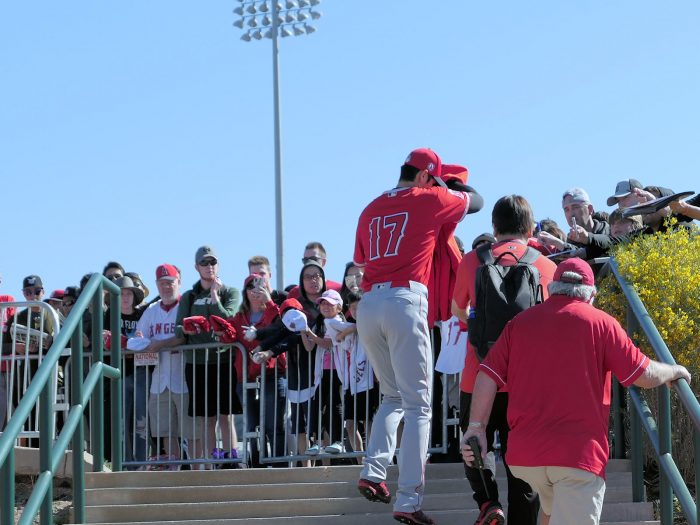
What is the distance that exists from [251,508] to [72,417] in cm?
127

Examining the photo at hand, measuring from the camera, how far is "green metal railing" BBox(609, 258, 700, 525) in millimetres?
6008

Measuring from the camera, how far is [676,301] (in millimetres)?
7766

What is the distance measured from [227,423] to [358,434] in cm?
131

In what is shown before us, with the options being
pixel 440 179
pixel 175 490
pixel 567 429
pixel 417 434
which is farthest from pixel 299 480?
pixel 567 429

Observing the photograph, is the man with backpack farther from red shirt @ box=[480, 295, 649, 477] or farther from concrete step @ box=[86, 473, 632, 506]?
concrete step @ box=[86, 473, 632, 506]

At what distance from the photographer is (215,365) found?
1039 centimetres

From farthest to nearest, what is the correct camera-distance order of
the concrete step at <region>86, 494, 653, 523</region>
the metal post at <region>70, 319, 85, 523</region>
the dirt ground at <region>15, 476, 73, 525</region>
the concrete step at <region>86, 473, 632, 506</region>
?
the dirt ground at <region>15, 476, 73, 525</region>
the concrete step at <region>86, 473, 632, 506</region>
the concrete step at <region>86, 494, 653, 523</region>
the metal post at <region>70, 319, 85, 523</region>

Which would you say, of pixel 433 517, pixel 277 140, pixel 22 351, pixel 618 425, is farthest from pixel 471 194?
pixel 277 140

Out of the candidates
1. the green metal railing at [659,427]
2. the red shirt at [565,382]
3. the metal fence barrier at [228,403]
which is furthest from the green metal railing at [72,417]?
the green metal railing at [659,427]

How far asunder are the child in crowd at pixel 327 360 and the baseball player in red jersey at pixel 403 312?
211cm

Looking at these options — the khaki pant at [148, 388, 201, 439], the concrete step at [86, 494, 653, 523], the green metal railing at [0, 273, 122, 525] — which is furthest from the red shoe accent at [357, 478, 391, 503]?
the khaki pant at [148, 388, 201, 439]

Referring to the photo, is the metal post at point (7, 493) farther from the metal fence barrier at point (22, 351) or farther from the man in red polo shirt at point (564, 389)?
the metal fence barrier at point (22, 351)

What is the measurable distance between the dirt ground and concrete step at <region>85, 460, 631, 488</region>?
808 mm

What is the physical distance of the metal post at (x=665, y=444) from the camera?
6.54 meters
